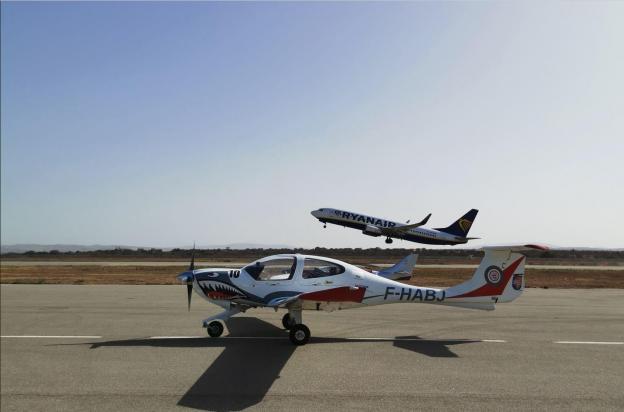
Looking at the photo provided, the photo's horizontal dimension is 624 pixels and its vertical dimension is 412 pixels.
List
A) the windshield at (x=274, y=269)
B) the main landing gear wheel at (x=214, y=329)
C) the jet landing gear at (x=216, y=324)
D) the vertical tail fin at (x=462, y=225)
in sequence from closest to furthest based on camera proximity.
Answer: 1. the vertical tail fin at (x=462, y=225)
2. the windshield at (x=274, y=269)
3. the jet landing gear at (x=216, y=324)
4. the main landing gear wheel at (x=214, y=329)

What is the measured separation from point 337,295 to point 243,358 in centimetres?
300

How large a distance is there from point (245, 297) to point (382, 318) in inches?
274

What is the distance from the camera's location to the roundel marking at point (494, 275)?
37.0ft

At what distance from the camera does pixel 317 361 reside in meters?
10.0

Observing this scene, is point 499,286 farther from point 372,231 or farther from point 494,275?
point 372,231

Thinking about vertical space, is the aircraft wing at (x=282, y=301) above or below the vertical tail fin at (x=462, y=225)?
below

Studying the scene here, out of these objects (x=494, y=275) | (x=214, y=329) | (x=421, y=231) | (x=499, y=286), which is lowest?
(x=214, y=329)

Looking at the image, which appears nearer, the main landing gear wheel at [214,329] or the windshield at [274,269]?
the windshield at [274,269]

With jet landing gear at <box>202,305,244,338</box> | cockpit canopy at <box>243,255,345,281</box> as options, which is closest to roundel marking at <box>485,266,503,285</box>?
cockpit canopy at <box>243,255,345,281</box>

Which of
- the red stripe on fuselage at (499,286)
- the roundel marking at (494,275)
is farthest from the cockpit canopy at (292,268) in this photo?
the roundel marking at (494,275)

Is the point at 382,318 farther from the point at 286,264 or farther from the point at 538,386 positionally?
the point at 538,386

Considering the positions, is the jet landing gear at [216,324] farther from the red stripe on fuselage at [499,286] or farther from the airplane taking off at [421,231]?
the red stripe on fuselage at [499,286]

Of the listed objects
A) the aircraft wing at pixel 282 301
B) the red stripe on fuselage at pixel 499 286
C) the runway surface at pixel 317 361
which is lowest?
the runway surface at pixel 317 361

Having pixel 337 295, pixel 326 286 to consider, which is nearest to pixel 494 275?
pixel 337 295
